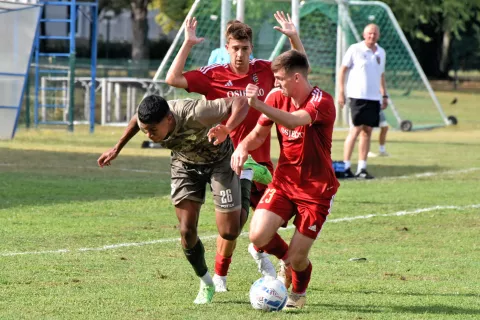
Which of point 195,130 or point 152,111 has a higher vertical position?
point 152,111

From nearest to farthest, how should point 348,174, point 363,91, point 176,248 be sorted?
point 176,248, point 348,174, point 363,91

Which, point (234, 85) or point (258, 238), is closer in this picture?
point (258, 238)

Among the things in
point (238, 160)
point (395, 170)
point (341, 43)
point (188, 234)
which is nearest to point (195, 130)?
point (238, 160)

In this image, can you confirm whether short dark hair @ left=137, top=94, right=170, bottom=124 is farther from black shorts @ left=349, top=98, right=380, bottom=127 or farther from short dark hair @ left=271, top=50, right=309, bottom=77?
black shorts @ left=349, top=98, right=380, bottom=127

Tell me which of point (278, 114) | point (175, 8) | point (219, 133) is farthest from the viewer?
point (175, 8)

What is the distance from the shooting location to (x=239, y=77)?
864 centimetres

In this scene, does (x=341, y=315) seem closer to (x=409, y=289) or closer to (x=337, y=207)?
(x=409, y=289)

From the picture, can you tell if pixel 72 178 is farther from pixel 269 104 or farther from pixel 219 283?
pixel 269 104

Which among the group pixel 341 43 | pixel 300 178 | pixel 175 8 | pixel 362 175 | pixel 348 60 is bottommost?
pixel 362 175

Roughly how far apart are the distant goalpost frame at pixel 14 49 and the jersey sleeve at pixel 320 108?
17407 millimetres

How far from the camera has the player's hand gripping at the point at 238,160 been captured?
23.3ft

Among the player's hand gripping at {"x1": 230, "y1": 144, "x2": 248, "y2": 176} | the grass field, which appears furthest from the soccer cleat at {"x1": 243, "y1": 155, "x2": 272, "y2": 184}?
the player's hand gripping at {"x1": 230, "y1": 144, "x2": 248, "y2": 176}

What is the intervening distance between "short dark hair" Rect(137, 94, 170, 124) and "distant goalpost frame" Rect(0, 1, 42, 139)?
17352 millimetres

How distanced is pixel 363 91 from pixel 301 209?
9745 millimetres
